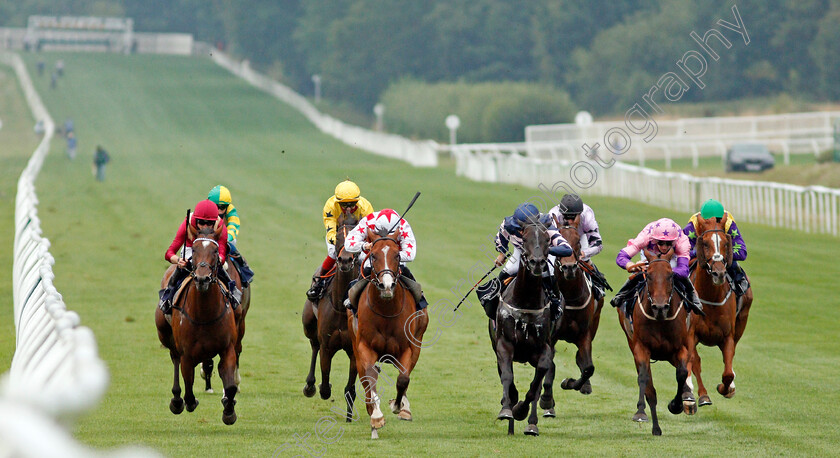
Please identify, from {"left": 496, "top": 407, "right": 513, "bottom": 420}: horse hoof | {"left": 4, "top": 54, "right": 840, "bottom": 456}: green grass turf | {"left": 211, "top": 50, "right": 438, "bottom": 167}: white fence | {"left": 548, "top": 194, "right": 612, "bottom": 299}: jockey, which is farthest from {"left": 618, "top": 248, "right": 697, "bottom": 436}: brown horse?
{"left": 211, "top": 50, "right": 438, "bottom": 167}: white fence

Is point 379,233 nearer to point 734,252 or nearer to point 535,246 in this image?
point 535,246

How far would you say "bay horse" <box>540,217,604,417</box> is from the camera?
988 centimetres

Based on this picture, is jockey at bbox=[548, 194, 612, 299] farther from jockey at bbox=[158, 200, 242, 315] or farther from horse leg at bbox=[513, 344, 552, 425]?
jockey at bbox=[158, 200, 242, 315]

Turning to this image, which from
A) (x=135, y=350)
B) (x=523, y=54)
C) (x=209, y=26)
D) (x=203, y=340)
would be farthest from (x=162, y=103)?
(x=203, y=340)

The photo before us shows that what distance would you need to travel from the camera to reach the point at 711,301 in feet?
33.4

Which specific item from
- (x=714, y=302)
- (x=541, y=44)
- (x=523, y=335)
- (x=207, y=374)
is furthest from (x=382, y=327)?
(x=541, y=44)

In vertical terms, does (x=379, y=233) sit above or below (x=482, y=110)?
below

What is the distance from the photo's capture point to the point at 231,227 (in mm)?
10727

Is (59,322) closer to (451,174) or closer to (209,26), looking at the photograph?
(451,174)

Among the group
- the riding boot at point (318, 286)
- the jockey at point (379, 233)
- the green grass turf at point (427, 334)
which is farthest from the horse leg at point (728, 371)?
the riding boot at point (318, 286)

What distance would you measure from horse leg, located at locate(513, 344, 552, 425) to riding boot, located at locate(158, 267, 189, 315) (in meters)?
2.86

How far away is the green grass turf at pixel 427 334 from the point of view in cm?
892

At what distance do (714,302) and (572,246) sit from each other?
1.35 m

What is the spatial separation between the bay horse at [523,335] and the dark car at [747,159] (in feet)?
102
